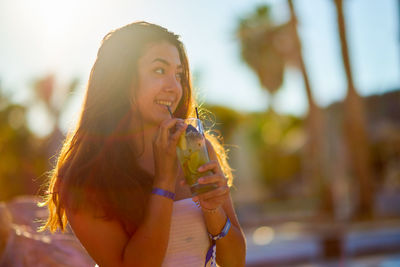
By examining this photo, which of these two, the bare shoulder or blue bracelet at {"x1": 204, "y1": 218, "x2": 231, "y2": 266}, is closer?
the bare shoulder

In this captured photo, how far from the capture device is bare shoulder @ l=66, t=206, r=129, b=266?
1.86m

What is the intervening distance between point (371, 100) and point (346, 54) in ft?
42.3

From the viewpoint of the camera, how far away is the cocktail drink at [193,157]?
1.85m

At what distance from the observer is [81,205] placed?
189cm

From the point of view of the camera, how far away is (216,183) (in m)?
1.86

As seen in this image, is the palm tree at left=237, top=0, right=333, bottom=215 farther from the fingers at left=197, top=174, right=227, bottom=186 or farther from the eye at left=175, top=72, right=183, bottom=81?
the fingers at left=197, top=174, right=227, bottom=186

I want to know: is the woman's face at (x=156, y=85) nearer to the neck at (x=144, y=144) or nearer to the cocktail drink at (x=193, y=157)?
the neck at (x=144, y=144)

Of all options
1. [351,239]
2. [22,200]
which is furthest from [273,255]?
[22,200]

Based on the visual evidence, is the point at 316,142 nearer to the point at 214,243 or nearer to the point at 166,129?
the point at 214,243

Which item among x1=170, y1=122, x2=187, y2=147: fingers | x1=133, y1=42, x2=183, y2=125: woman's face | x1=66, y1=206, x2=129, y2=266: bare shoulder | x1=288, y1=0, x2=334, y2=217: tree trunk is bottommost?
x1=288, y1=0, x2=334, y2=217: tree trunk

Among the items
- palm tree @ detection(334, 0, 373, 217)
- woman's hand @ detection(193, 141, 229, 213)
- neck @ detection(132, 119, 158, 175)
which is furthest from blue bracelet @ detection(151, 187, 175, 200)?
palm tree @ detection(334, 0, 373, 217)

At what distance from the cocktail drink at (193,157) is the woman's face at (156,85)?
28cm

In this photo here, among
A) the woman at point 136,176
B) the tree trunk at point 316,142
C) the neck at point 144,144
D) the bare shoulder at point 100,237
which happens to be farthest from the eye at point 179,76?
the tree trunk at point 316,142

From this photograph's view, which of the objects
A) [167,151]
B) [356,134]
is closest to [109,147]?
[167,151]
